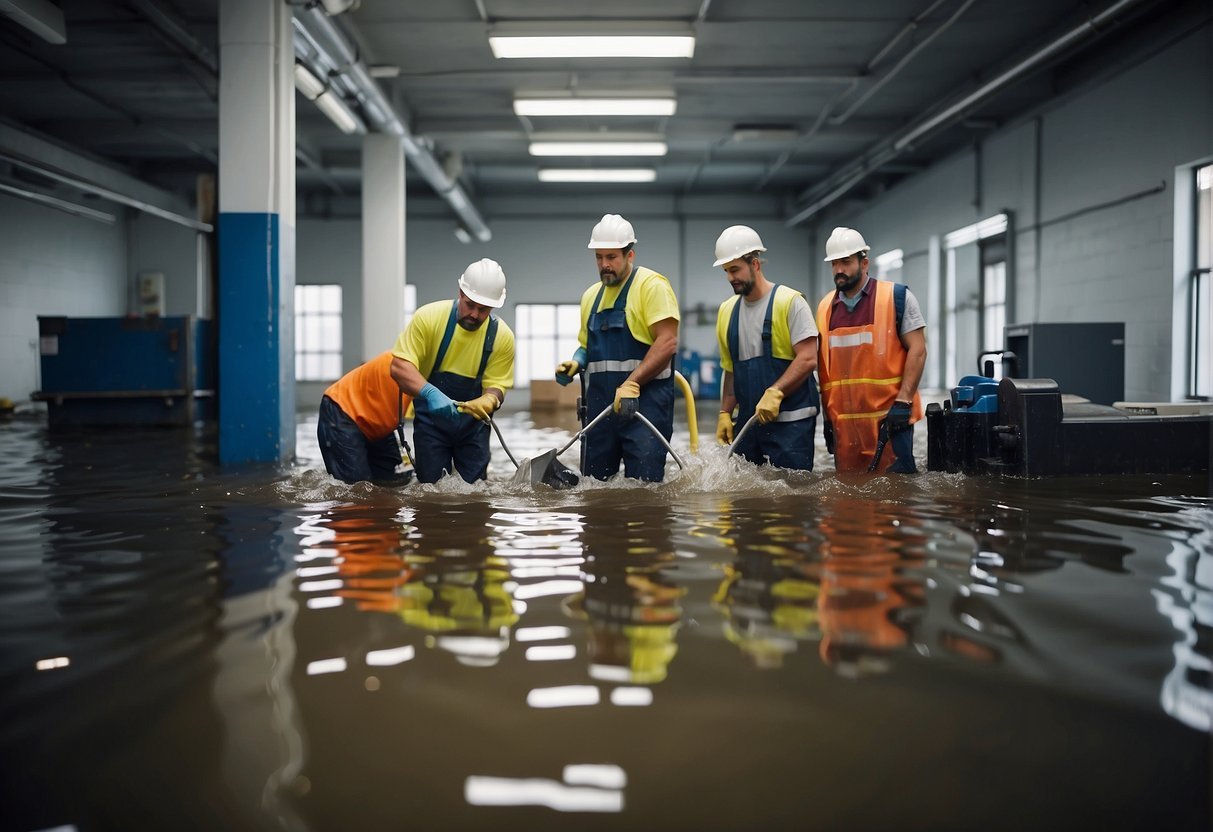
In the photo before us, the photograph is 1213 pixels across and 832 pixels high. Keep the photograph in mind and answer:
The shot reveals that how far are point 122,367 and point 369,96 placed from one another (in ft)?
16.3

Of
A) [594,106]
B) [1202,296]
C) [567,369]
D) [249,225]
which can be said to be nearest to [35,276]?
[594,106]

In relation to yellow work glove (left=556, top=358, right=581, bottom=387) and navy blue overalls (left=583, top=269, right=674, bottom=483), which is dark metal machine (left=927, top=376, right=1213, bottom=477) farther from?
yellow work glove (left=556, top=358, right=581, bottom=387)

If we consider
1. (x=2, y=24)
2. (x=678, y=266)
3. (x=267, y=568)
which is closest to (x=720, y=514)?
(x=267, y=568)

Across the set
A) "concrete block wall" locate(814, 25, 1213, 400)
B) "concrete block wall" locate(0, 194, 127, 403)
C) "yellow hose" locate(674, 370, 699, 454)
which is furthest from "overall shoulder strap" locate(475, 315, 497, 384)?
"concrete block wall" locate(0, 194, 127, 403)

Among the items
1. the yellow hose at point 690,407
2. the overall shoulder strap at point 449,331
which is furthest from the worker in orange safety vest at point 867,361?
the overall shoulder strap at point 449,331

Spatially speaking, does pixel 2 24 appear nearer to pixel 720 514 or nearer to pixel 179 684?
pixel 720 514

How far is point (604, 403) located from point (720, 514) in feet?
3.67

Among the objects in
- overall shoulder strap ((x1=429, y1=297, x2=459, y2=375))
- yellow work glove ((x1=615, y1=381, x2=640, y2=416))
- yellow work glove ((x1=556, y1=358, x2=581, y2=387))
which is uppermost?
overall shoulder strap ((x1=429, y1=297, x2=459, y2=375))

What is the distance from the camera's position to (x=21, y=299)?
16.1m

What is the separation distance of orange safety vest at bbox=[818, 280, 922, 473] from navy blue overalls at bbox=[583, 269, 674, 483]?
1035 millimetres

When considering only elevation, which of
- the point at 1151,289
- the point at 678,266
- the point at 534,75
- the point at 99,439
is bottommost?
the point at 99,439

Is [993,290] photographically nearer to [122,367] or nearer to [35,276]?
[122,367]

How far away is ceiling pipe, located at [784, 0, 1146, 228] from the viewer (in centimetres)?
937

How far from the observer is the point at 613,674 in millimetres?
2129
